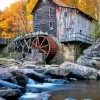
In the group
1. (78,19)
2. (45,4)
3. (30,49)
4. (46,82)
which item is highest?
(45,4)

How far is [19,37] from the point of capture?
92.2ft

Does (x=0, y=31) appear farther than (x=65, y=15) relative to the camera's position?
Yes

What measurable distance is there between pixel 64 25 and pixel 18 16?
14.3 meters

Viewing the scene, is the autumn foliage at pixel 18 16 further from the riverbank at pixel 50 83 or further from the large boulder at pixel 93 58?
the riverbank at pixel 50 83

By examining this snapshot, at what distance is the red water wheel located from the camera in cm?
2470

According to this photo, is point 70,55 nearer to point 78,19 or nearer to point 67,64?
point 78,19

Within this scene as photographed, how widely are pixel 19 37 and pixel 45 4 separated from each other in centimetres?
528

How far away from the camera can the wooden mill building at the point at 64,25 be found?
24703mm

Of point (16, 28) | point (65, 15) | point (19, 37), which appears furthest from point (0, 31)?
point (65, 15)

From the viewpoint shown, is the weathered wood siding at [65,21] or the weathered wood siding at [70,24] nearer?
the weathered wood siding at [70,24]

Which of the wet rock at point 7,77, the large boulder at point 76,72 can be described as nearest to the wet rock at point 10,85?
the wet rock at point 7,77

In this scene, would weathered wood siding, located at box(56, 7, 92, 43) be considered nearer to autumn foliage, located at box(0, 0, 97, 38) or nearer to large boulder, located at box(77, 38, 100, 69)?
large boulder, located at box(77, 38, 100, 69)

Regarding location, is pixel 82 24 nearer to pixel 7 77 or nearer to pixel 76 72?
pixel 76 72

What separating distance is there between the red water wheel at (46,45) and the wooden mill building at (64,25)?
79cm
